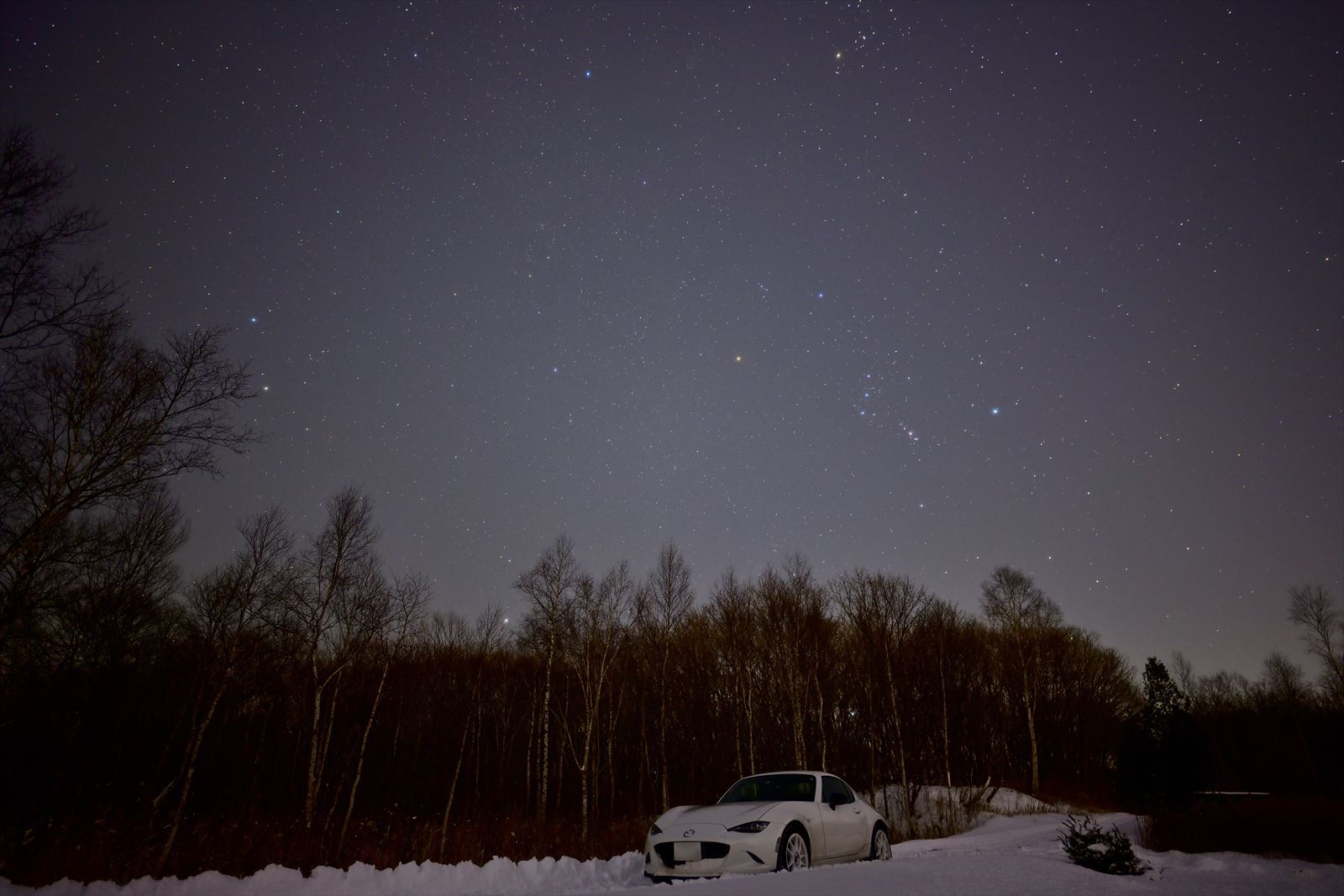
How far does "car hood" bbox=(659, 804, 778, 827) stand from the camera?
334 inches

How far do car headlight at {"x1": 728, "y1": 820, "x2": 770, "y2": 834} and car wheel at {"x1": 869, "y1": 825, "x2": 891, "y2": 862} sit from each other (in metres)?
3.04

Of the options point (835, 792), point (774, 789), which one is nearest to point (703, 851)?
point (774, 789)

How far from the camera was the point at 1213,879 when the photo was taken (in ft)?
20.4

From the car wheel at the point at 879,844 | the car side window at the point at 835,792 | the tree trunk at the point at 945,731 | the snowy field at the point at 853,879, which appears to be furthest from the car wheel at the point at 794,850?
the tree trunk at the point at 945,731

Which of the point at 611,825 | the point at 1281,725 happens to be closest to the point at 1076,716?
the point at 1281,725

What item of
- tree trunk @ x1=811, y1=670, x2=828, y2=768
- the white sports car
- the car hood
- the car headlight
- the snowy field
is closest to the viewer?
the snowy field

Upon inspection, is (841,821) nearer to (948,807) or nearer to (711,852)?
(711,852)

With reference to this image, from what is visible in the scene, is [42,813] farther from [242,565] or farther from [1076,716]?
[1076,716]

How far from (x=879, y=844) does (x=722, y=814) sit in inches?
139

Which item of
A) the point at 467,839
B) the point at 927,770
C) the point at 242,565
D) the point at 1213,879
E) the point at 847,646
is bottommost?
the point at 927,770

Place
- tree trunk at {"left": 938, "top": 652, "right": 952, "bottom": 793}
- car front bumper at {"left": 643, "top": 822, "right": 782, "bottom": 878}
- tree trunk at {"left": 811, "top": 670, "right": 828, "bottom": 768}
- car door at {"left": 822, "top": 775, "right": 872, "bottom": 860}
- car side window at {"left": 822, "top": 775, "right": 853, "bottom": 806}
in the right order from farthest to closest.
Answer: tree trunk at {"left": 938, "top": 652, "right": 952, "bottom": 793} → tree trunk at {"left": 811, "top": 670, "right": 828, "bottom": 768} → car side window at {"left": 822, "top": 775, "right": 853, "bottom": 806} → car door at {"left": 822, "top": 775, "right": 872, "bottom": 860} → car front bumper at {"left": 643, "top": 822, "right": 782, "bottom": 878}

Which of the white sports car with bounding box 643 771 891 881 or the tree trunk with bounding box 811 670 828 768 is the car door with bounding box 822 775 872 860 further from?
the tree trunk with bounding box 811 670 828 768

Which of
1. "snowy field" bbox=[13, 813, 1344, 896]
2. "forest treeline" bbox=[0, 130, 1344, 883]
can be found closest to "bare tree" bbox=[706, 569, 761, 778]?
"forest treeline" bbox=[0, 130, 1344, 883]

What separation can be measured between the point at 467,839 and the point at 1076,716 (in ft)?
167
